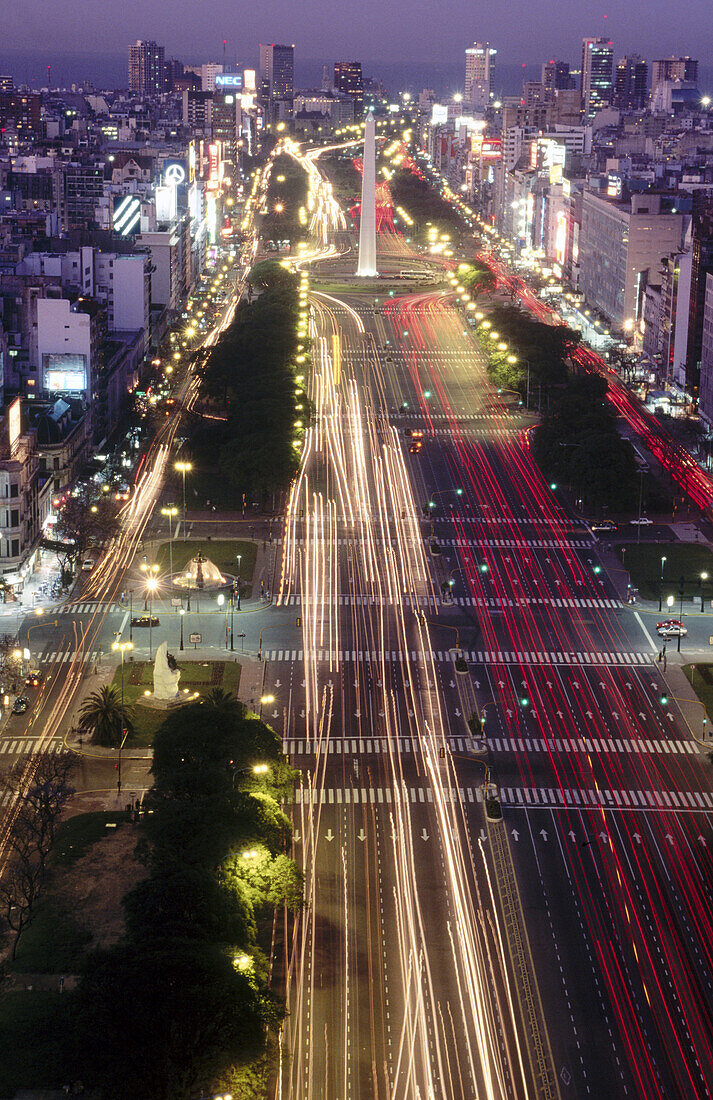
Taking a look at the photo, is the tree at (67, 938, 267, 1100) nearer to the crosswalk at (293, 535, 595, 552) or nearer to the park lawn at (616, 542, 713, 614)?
the park lawn at (616, 542, 713, 614)

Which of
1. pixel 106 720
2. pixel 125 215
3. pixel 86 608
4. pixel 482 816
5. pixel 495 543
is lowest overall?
pixel 482 816

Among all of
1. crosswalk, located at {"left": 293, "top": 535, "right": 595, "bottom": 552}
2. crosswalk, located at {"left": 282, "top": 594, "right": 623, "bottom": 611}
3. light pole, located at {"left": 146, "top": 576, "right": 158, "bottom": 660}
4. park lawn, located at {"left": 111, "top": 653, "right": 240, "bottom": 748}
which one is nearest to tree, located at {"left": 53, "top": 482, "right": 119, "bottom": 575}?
light pole, located at {"left": 146, "top": 576, "right": 158, "bottom": 660}

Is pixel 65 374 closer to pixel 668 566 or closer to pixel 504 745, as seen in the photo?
pixel 668 566

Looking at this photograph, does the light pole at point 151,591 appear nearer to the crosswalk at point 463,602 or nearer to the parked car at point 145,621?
the parked car at point 145,621

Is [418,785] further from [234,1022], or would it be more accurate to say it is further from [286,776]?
[234,1022]

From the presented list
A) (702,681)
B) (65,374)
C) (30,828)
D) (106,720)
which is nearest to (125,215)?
(65,374)

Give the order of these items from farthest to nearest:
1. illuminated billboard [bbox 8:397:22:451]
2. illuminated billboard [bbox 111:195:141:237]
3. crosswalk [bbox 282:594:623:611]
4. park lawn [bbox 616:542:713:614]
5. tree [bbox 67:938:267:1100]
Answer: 1. illuminated billboard [bbox 111:195:141:237]
2. park lawn [bbox 616:542:713:614]
3. illuminated billboard [bbox 8:397:22:451]
4. crosswalk [bbox 282:594:623:611]
5. tree [bbox 67:938:267:1100]
